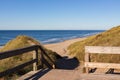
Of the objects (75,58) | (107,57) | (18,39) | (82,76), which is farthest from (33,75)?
(75,58)

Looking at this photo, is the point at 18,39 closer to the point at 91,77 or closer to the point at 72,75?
the point at 72,75

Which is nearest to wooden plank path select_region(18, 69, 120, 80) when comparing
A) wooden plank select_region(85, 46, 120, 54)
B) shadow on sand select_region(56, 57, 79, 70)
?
wooden plank select_region(85, 46, 120, 54)

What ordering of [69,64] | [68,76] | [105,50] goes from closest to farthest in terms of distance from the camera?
[105,50] < [68,76] < [69,64]

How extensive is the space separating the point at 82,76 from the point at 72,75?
186cm

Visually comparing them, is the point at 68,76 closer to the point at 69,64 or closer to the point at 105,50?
the point at 105,50

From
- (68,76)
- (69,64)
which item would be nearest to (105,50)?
(68,76)

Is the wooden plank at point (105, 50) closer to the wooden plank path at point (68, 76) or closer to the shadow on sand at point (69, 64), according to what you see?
the wooden plank path at point (68, 76)

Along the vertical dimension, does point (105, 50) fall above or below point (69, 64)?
above

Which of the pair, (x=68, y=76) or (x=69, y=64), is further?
(x=69, y=64)

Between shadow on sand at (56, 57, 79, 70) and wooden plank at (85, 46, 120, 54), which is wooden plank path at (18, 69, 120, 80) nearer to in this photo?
wooden plank at (85, 46, 120, 54)

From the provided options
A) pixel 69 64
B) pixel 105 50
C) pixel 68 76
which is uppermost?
pixel 105 50

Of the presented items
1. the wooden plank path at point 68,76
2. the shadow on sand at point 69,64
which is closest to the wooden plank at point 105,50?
the wooden plank path at point 68,76

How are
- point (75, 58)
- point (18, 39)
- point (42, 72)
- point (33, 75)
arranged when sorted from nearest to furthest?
point (33, 75) → point (42, 72) → point (18, 39) → point (75, 58)

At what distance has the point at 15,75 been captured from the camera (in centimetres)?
1166
